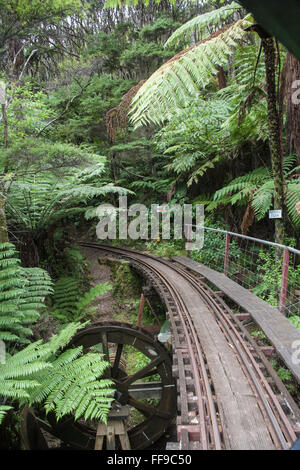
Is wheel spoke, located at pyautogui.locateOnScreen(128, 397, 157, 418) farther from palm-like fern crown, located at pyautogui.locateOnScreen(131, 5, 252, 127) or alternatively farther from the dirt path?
palm-like fern crown, located at pyautogui.locateOnScreen(131, 5, 252, 127)

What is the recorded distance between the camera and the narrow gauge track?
1873 mm

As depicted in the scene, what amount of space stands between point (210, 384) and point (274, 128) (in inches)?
131

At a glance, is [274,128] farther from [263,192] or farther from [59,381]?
[59,381]

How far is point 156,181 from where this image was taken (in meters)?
11.2

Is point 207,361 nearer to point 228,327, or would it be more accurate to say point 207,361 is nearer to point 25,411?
point 228,327

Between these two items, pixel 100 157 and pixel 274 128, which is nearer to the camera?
pixel 274 128

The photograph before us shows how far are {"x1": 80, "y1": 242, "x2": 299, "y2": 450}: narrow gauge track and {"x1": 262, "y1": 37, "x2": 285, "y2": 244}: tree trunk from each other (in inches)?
66.2

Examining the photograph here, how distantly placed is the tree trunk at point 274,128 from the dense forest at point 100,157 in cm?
1

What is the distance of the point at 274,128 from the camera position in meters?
3.86

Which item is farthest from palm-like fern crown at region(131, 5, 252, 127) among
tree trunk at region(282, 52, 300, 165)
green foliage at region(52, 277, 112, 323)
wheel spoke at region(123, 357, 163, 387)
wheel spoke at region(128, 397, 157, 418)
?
wheel spoke at region(128, 397, 157, 418)

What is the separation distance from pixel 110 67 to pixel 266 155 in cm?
964

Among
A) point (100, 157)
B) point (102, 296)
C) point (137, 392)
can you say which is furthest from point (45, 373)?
point (102, 296)

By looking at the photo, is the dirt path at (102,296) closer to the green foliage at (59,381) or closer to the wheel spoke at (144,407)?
the wheel spoke at (144,407)
